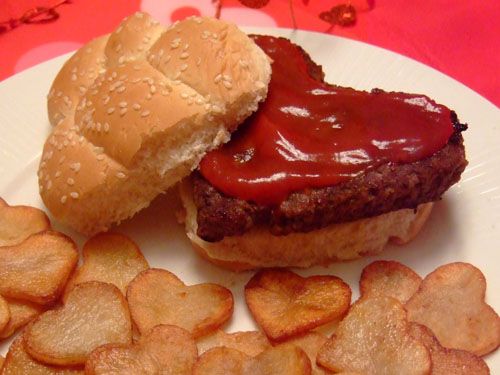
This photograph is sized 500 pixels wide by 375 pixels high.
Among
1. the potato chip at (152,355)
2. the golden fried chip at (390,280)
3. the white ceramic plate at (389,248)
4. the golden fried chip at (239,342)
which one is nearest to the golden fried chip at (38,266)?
the white ceramic plate at (389,248)

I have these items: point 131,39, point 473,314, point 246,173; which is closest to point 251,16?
point 131,39

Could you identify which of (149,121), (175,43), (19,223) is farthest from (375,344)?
(19,223)

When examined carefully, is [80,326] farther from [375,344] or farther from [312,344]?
[375,344]

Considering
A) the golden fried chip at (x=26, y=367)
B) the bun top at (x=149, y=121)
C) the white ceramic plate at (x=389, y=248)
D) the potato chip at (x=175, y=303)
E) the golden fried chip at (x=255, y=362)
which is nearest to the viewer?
the golden fried chip at (x=255, y=362)

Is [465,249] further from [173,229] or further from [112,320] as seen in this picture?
[112,320]

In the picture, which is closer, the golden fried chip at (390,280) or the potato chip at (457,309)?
the potato chip at (457,309)

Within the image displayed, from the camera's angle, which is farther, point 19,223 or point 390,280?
point 19,223

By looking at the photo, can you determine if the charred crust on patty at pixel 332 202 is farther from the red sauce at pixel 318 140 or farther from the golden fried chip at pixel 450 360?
the golden fried chip at pixel 450 360
